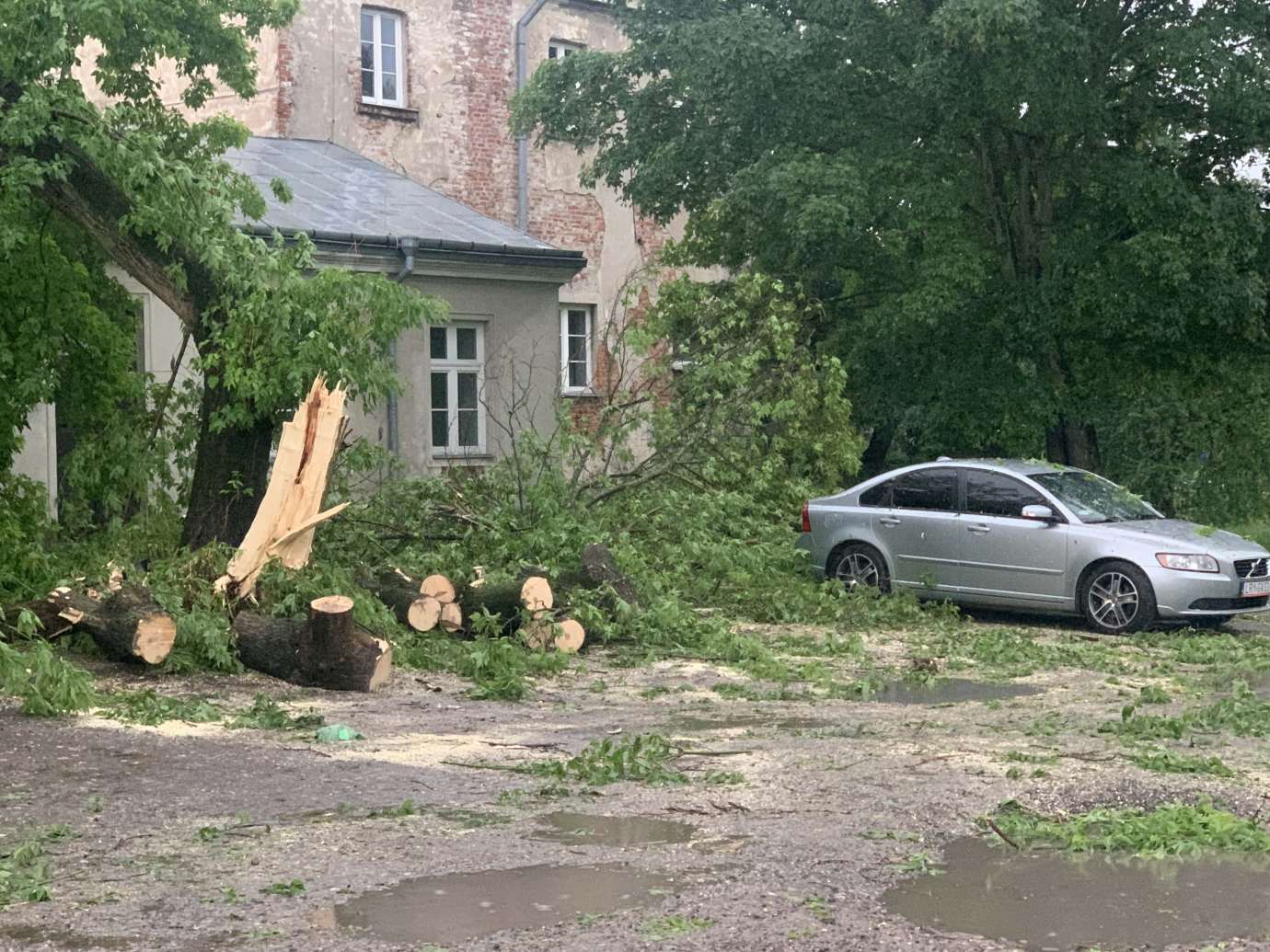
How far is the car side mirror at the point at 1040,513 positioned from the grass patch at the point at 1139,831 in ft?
27.9

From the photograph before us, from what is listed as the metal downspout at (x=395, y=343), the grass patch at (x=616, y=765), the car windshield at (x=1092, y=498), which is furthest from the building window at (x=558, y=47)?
the grass patch at (x=616, y=765)

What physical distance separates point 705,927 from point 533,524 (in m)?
9.90

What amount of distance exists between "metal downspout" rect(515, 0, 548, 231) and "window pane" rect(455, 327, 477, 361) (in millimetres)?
9382

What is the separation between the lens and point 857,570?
17062mm

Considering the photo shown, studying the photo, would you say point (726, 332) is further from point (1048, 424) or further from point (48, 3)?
point (48, 3)

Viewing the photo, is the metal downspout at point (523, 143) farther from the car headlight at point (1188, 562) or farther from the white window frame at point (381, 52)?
the car headlight at point (1188, 562)

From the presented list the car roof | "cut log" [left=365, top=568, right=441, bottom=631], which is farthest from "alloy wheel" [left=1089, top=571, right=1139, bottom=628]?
"cut log" [left=365, top=568, right=441, bottom=631]

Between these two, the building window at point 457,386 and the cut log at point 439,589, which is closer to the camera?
the cut log at point 439,589

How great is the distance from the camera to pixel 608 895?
5961mm

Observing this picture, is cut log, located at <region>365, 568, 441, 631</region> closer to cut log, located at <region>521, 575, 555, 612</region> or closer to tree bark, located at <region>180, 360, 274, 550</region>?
cut log, located at <region>521, 575, 555, 612</region>

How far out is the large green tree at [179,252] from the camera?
40.4ft

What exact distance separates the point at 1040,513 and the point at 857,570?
85.9 inches

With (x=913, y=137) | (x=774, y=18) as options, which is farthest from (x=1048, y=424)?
(x=774, y=18)

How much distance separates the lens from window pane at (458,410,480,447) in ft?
77.0
